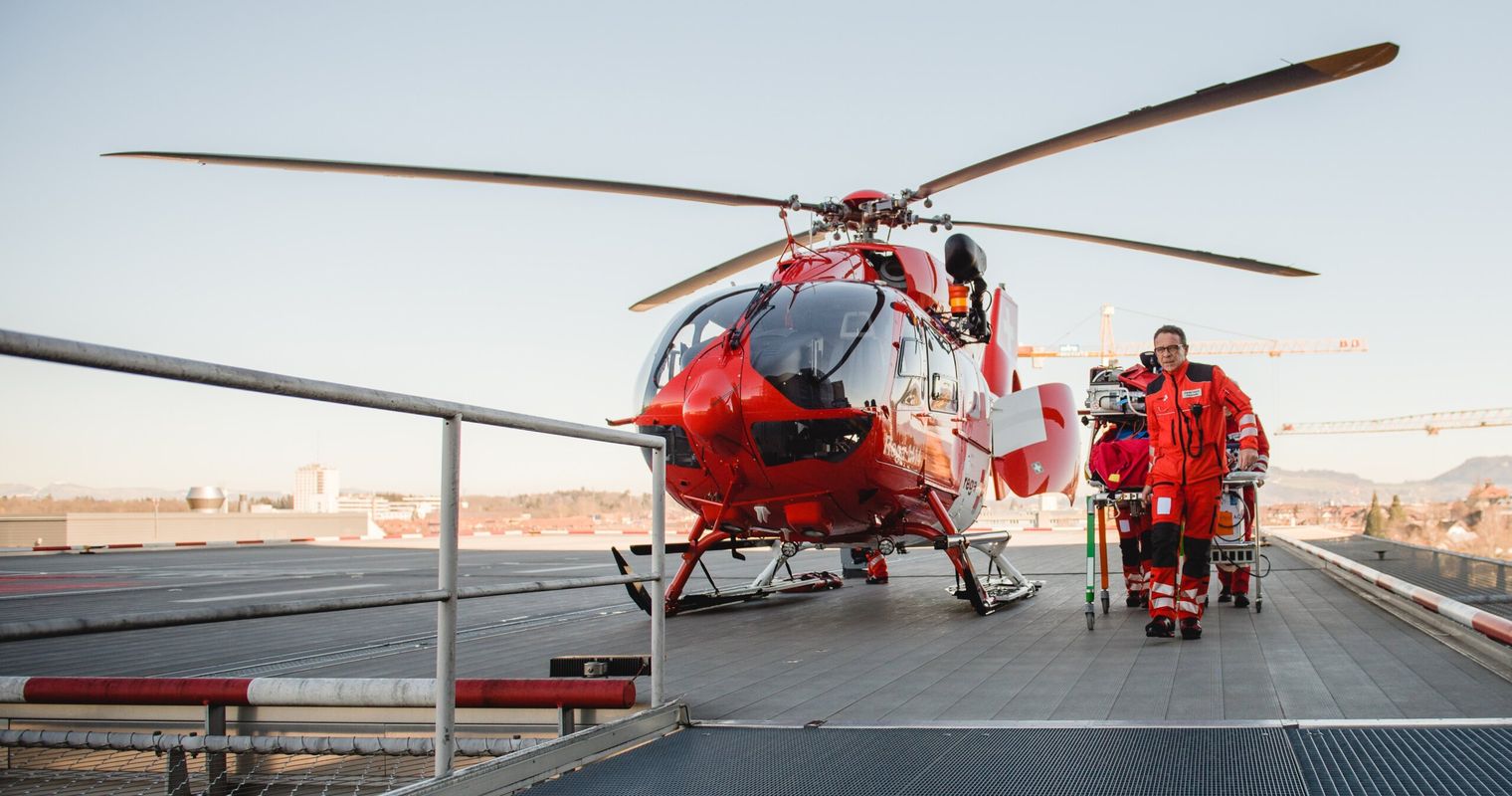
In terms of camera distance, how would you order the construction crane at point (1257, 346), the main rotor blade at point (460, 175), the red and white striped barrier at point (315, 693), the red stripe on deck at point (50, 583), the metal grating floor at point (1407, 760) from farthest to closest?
the construction crane at point (1257, 346) < the red stripe on deck at point (50, 583) < the main rotor blade at point (460, 175) < the red and white striped barrier at point (315, 693) < the metal grating floor at point (1407, 760)

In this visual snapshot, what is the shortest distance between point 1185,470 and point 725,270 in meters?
4.80

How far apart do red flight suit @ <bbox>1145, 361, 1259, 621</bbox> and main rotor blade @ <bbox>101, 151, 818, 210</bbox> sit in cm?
361

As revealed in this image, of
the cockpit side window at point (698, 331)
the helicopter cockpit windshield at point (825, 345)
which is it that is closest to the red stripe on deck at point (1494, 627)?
the helicopter cockpit windshield at point (825, 345)

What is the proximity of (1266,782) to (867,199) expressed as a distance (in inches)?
280

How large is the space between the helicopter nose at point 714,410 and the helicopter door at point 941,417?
157cm

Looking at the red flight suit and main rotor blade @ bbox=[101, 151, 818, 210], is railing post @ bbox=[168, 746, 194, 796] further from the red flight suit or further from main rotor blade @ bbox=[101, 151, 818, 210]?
the red flight suit

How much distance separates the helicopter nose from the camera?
721cm

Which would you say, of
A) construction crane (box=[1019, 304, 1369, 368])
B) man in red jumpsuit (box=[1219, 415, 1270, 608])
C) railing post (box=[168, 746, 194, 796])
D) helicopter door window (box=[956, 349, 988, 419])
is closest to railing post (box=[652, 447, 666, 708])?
railing post (box=[168, 746, 194, 796])

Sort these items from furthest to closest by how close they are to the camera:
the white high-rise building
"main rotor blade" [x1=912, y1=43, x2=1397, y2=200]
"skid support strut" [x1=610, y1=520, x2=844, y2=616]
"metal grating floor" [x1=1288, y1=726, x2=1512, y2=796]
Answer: "skid support strut" [x1=610, y1=520, x2=844, y2=616] → "main rotor blade" [x1=912, y1=43, x2=1397, y2=200] → "metal grating floor" [x1=1288, y1=726, x2=1512, y2=796] → the white high-rise building

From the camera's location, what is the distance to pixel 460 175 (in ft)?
23.2

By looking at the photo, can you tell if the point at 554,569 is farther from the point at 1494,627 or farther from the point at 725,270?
the point at 1494,627

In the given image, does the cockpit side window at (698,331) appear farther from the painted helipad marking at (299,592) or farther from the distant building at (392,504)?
the painted helipad marking at (299,592)

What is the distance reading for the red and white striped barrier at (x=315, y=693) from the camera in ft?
13.3

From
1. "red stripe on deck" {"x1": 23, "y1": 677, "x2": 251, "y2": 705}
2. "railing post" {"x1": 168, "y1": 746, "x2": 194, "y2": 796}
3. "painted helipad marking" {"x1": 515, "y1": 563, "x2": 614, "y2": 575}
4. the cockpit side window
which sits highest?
the cockpit side window
